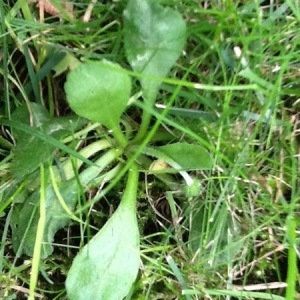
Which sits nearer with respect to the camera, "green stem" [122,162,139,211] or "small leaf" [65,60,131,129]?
"small leaf" [65,60,131,129]

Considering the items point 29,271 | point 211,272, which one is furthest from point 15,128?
point 211,272

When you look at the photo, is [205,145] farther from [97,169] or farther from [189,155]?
[97,169]

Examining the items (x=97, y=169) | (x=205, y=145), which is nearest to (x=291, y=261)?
(x=205, y=145)

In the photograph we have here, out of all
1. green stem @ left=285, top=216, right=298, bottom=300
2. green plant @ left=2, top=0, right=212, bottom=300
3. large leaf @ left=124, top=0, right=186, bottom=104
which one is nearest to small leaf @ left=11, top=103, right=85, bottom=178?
green plant @ left=2, top=0, right=212, bottom=300

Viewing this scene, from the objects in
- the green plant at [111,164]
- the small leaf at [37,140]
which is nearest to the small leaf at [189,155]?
the green plant at [111,164]

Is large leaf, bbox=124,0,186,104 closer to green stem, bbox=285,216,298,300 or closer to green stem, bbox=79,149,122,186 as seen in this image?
green stem, bbox=79,149,122,186

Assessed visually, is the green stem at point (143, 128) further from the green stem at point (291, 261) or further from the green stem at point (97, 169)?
the green stem at point (291, 261)
